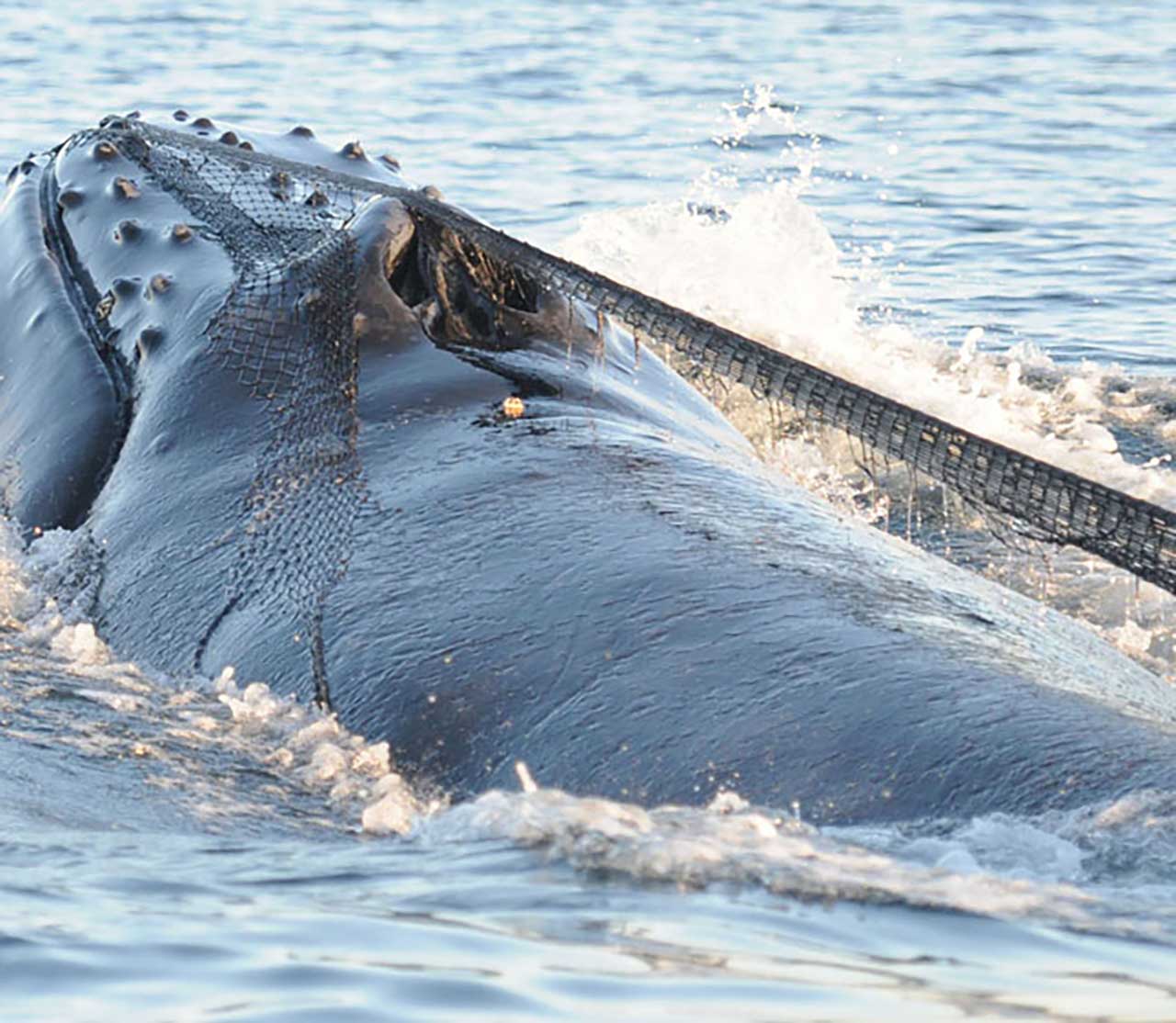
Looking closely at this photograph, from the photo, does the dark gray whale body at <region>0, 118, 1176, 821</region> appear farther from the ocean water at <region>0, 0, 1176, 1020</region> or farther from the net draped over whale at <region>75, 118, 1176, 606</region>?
the ocean water at <region>0, 0, 1176, 1020</region>

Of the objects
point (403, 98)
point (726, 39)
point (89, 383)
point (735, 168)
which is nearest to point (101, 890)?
point (89, 383)

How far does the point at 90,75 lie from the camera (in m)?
25.9

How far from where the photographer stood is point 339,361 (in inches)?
289

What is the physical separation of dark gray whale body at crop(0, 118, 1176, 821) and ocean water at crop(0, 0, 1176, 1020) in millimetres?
177

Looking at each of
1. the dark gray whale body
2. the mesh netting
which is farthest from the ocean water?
the mesh netting

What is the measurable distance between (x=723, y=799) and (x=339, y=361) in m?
2.56

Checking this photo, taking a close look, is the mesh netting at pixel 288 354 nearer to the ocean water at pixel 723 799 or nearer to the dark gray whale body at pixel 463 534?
the dark gray whale body at pixel 463 534

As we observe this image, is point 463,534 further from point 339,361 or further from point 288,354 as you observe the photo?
point 288,354

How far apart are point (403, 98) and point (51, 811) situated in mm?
19699

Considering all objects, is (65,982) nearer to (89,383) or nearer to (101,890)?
(101,890)

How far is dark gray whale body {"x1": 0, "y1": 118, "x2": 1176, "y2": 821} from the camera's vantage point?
5461 millimetres

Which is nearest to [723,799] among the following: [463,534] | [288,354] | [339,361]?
[463,534]

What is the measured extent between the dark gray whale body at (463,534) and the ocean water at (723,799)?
0.18 m

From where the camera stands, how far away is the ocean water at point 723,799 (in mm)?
4484
